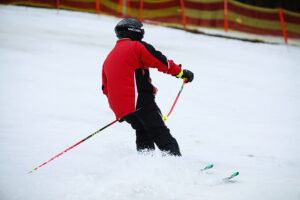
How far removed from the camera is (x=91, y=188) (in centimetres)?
302

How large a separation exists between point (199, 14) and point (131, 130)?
11.6m

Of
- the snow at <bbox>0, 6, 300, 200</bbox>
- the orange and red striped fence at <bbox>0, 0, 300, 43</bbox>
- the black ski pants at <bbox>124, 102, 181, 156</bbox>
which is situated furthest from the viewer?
the orange and red striped fence at <bbox>0, 0, 300, 43</bbox>

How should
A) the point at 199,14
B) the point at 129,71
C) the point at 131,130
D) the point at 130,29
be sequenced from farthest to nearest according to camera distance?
1. the point at 199,14
2. the point at 131,130
3. the point at 130,29
4. the point at 129,71

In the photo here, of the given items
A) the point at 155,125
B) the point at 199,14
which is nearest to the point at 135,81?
the point at 155,125

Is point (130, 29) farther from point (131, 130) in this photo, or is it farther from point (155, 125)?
point (131, 130)

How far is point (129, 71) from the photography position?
3197 mm

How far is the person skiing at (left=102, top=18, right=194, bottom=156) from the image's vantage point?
10.5ft

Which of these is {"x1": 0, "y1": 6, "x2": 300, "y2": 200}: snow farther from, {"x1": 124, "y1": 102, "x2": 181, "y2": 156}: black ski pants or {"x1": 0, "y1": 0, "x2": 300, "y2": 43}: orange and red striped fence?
{"x1": 0, "y1": 0, "x2": 300, "y2": 43}: orange and red striped fence

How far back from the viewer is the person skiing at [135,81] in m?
3.20

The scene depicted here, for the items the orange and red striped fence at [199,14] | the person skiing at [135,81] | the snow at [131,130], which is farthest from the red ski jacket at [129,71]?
the orange and red striped fence at [199,14]

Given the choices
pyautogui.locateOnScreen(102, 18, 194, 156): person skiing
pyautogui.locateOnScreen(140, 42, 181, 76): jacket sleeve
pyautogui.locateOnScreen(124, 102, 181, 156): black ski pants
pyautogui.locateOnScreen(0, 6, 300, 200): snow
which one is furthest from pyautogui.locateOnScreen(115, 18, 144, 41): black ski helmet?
pyautogui.locateOnScreen(0, 6, 300, 200): snow

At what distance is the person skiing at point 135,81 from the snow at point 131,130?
0.31 meters

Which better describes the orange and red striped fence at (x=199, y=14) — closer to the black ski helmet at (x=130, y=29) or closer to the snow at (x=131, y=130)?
the snow at (x=131, y=130)

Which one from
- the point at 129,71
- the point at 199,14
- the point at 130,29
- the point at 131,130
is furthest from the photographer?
the point at 199,14
